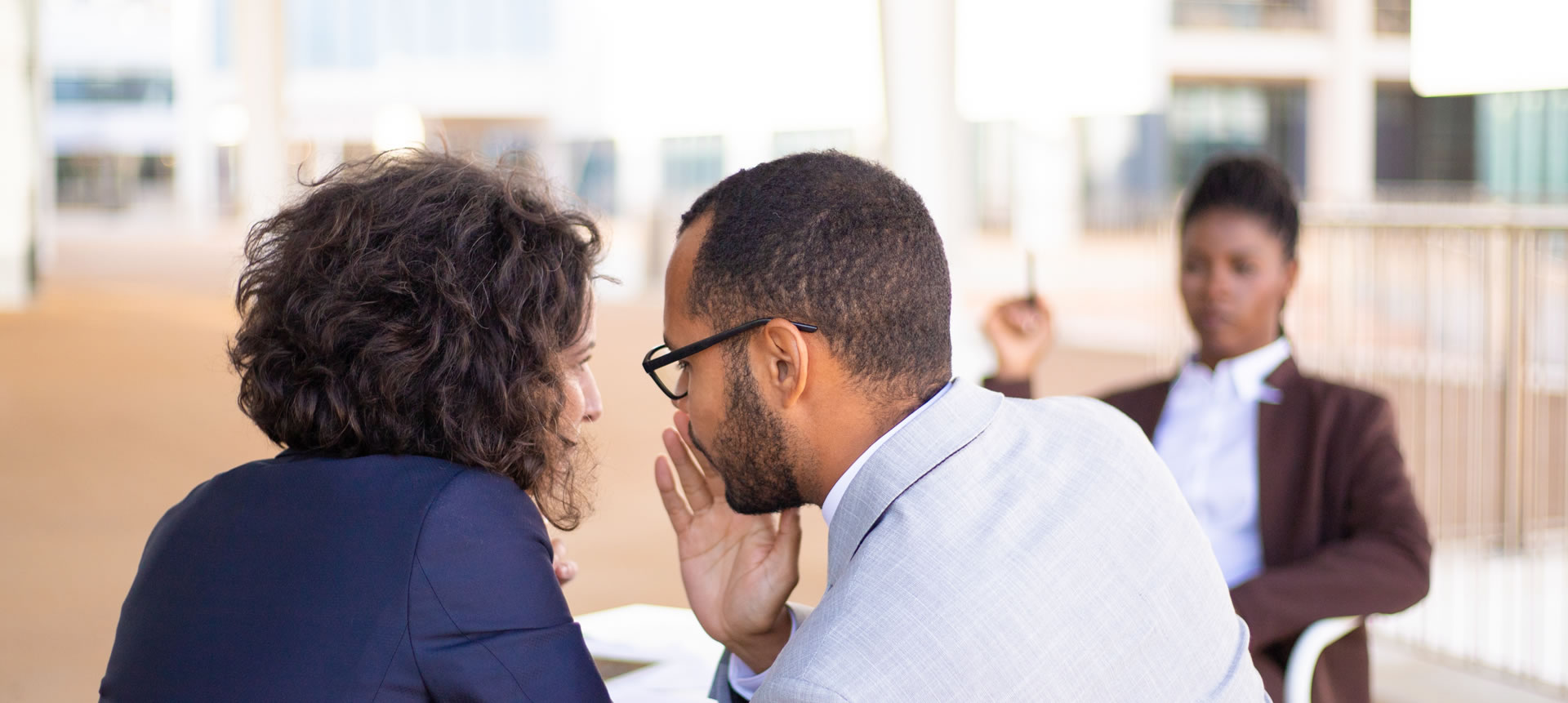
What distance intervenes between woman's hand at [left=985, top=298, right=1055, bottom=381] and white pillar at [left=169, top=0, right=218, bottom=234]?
4688 centimetres

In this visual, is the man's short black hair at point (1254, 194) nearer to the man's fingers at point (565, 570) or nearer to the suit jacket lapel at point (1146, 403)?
the suit jacket lapel at point (1146, 403)

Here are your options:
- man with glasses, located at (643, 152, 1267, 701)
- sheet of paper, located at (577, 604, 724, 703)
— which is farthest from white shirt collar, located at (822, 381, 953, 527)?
sheet of paper, located at (577, 604, 724, 703)

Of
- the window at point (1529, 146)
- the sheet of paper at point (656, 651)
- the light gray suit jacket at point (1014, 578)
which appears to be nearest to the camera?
the light gray suit jacket at point (1014, 578)

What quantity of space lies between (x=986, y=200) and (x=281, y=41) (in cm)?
1812

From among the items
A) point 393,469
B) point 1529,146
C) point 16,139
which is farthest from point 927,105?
point 1529,146

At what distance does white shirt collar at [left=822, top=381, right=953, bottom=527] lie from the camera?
1238 mm

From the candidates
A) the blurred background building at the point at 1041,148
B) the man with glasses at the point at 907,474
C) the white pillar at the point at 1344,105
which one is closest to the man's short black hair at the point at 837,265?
the man with glasses at the point at 907,474

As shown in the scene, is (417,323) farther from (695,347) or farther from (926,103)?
(926,103)

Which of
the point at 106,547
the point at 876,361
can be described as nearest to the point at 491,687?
the point at 876,361

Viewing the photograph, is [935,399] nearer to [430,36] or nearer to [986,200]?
[986,200]

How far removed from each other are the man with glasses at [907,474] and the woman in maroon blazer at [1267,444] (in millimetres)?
915

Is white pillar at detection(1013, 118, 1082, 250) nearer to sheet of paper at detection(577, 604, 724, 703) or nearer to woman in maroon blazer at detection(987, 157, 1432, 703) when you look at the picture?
woman in maroon blazer at detection(987, 157, 1432, 703)

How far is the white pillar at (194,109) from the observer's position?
45156 mm

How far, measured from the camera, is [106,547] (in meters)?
5.61
